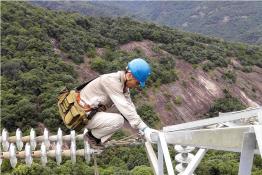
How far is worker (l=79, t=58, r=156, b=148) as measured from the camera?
6895mm

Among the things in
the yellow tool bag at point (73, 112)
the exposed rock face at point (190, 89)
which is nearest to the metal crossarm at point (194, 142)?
the yellow tool bag at point (73, 112)

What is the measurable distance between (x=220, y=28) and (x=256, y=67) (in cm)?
12042

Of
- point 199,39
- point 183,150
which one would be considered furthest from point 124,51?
point 183,150

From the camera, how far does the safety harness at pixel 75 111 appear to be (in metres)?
7.22

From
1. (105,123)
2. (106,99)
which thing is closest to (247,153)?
(105,123)

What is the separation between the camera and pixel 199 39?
70.3 metres

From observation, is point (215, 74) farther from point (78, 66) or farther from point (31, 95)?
point (31, 95)

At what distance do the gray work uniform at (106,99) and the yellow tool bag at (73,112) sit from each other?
0.13 metres

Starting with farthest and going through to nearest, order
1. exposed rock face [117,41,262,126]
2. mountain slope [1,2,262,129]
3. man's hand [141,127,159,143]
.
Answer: exposed rock face [117,41,262,126]
mountain slope [1,2,262,129]
man's hand [141,127,159,143]

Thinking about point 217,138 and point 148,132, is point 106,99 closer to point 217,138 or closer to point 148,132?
point 148,132

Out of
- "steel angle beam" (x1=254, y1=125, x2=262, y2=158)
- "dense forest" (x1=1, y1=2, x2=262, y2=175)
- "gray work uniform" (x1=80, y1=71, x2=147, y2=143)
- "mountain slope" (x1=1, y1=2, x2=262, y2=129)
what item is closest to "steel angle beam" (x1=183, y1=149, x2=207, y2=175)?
"gray work uniform" (x1=80, y1=71, x2=147, y2=143)

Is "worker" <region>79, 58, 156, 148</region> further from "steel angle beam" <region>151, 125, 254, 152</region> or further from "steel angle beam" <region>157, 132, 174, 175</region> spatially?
"steel angle beam" <region>151, 125, 254, 152</region>

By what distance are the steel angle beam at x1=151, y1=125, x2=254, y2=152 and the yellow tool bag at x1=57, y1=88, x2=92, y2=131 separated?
1932 millimetres

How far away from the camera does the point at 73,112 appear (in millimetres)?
7223
